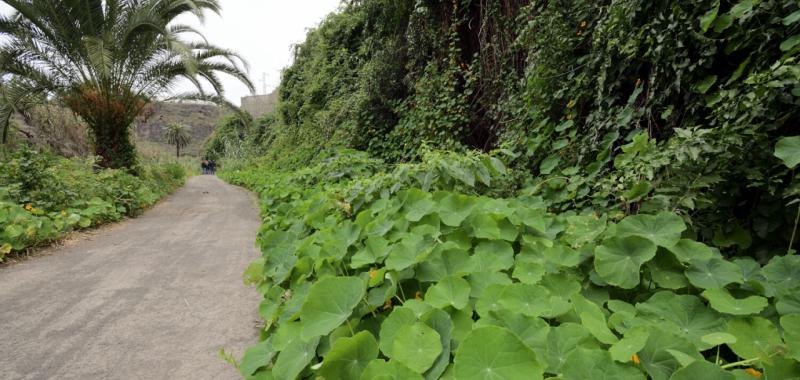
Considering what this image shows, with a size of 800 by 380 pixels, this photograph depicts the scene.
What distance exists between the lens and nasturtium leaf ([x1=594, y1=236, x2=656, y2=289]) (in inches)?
50.1

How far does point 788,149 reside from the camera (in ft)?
4.64

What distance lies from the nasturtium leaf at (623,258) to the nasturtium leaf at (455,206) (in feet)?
2.18

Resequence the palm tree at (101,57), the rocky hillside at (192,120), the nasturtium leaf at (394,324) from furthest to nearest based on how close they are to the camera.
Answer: the rocky hillside at (192,120), the palm tree at (101,57), the nasturtium leaf at (394,324)

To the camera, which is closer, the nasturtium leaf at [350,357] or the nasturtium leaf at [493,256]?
the nasturtium leaf at [350,357]

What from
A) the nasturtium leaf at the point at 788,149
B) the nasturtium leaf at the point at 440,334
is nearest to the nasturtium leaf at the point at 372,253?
the nasturtium leaf at the point at 440,334

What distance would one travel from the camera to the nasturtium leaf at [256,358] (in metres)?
1.33

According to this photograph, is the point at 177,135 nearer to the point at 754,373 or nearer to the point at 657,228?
the point at 657,228

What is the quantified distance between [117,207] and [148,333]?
4.92 m

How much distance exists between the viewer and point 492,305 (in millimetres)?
1171

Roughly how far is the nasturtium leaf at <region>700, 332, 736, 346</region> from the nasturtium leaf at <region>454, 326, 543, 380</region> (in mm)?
462

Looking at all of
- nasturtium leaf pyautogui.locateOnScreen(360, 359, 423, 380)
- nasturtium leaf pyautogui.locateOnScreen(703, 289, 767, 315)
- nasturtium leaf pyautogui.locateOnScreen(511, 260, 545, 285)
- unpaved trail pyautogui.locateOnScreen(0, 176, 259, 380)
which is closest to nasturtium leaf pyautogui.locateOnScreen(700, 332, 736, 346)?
nasturtium leaf pyautogui.locateOnScreen(703, 289, 767, 315)

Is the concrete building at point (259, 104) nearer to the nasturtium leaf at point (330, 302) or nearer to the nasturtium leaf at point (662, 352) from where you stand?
the nasturtium leaf at point (330, 302)

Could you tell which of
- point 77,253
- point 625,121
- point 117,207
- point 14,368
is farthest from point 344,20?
point 14,368

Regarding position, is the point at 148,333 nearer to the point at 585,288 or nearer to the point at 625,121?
the point at 585,288
